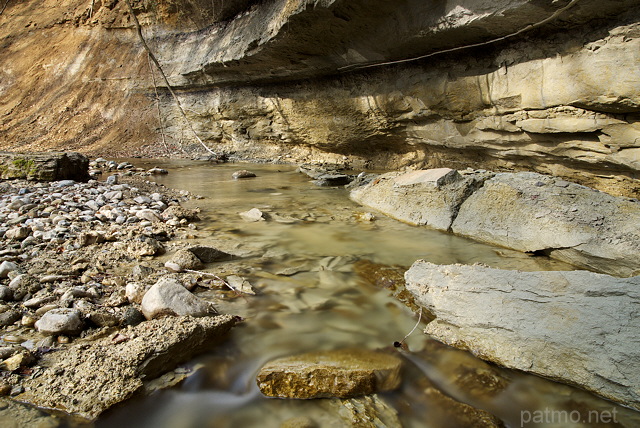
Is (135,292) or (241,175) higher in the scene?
(135,292)

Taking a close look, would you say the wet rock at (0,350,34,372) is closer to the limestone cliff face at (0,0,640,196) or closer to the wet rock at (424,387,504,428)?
the wet rock at (424,387,504,428)

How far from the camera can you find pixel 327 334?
2.17 metres

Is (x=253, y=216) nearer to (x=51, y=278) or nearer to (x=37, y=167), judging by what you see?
(x=51, y=278)

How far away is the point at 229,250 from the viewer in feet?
11.2

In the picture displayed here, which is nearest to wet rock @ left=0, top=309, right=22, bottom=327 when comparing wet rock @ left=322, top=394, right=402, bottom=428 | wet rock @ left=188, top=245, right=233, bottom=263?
wet rock @ left=188, top=245, right=233, bottom=263

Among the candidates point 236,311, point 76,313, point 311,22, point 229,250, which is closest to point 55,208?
point 229,250

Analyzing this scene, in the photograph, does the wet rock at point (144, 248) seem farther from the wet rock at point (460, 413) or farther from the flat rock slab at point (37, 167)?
the flat rock slab at point (37, 167)

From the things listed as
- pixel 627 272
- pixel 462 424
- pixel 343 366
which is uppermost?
pixel 343 366

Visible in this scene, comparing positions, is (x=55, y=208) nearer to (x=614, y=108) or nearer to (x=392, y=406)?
(x=392, y=406)

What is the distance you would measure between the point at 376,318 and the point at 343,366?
1.89 feet

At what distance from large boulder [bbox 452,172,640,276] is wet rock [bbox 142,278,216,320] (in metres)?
2.88

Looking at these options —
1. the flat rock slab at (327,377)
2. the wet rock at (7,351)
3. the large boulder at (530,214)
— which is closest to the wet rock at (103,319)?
the wet rock at (7,351)

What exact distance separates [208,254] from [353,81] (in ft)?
22.4

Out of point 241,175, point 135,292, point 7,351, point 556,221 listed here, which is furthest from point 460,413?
point 241,175
